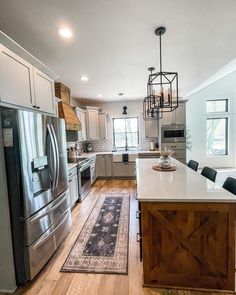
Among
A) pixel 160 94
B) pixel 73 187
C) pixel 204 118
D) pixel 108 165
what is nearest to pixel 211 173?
pixel 160 94

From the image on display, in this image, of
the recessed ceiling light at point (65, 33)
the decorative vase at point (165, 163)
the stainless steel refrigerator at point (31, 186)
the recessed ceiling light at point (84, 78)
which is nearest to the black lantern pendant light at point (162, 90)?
the decorative vase at point (165, 163)

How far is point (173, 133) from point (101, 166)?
96.1 inches

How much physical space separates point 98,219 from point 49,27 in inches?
111

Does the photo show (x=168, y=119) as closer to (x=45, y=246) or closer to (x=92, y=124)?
(x=92, y=124)

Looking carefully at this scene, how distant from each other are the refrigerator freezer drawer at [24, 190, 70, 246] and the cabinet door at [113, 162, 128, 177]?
3.38 m

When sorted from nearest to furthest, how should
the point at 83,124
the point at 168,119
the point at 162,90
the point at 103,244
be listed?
the point at 162,90 < the point at 103,244 < the point at 168,119 < the point at 83,124

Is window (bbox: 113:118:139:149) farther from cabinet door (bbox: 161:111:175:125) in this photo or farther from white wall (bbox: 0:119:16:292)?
white wall (bbox: 0:119:16:292)

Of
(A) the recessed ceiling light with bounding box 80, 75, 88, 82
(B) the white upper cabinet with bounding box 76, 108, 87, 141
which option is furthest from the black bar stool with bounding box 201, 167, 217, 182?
(B) the white upper cabinet with bounding box 76, 108, 87, 141

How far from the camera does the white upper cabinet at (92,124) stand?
→ 18.6 feet

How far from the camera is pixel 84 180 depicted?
4320 mm

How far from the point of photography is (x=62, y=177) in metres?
2.43

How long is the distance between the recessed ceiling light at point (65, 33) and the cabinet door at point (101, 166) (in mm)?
3970

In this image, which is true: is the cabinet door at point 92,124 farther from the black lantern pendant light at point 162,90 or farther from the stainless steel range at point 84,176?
the black lantern pendant light at point 162,90

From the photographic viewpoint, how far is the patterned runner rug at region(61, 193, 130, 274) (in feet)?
6.55
